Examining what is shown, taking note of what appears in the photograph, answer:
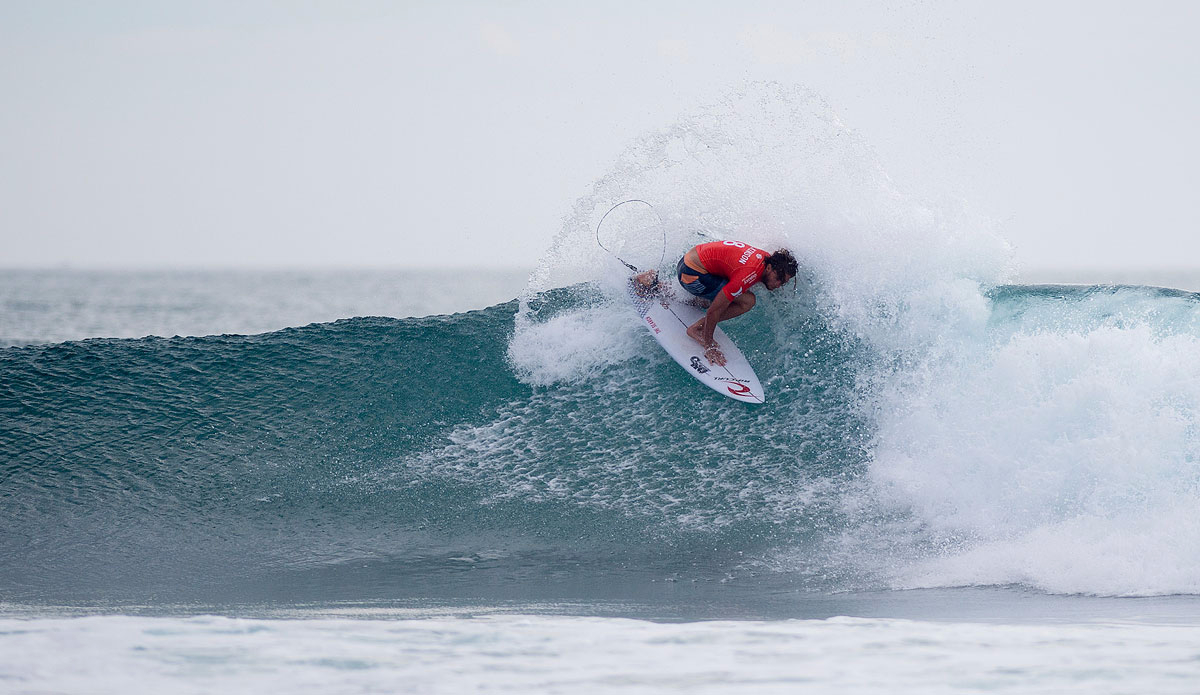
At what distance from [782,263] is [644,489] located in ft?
6.93

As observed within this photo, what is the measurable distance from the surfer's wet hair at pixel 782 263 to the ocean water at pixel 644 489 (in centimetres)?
62

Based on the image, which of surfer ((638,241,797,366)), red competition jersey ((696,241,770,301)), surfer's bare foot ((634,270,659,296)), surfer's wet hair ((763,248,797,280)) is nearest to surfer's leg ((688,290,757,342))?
surfer ((638,241,797,366))

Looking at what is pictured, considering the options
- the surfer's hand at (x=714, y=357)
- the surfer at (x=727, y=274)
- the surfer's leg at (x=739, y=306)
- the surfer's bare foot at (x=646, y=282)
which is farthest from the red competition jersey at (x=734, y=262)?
the surfer's bare foot at (x=646, y=282)

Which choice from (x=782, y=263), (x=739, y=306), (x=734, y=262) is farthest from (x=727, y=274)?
(x=782, y=263)

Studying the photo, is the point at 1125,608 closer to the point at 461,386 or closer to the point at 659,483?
the point at 659,483

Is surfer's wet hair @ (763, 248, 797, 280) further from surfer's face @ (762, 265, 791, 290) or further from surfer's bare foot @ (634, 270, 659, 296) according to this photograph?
surfer's bare foot @ (634, 270, 659, 296)

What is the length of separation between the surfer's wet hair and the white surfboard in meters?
0.91

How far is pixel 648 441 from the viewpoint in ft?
25.1

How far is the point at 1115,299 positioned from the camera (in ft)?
25.3

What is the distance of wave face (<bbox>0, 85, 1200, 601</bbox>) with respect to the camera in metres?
5.89

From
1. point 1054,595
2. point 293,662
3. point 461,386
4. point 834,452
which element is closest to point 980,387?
point 834,452

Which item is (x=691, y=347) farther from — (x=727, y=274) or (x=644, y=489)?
(x=644, y=489)

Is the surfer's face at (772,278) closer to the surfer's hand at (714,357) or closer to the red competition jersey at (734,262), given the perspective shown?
the red competition jersey at (734,262)

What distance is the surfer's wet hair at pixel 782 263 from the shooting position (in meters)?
7.63
